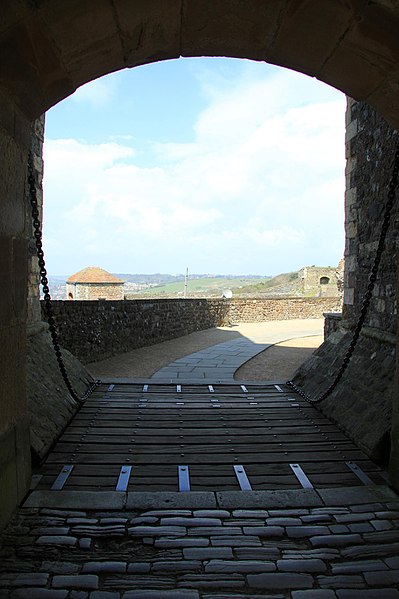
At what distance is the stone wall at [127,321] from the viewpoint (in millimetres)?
7824

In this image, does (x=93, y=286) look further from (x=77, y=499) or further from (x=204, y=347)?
(x=77, y=499)

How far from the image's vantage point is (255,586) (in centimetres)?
197

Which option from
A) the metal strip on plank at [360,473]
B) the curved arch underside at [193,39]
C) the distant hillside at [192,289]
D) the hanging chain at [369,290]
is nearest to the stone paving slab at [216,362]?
the hanging chain at [369,290]

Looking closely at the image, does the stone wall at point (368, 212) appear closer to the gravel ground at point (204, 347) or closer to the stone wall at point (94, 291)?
the gravel ground at point (204, 347)

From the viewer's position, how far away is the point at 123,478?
9.90 feet

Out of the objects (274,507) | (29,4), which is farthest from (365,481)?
(29,4)

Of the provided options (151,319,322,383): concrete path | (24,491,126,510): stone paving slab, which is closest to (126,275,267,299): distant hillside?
(151,319,322,383): concrete path

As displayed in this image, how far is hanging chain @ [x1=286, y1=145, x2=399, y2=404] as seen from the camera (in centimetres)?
352

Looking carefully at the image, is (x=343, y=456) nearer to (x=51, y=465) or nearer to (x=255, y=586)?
(x=255, y=586)

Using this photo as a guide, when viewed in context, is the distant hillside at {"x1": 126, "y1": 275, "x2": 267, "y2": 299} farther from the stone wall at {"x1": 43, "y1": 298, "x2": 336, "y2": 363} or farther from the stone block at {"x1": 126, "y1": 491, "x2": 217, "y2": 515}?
the stone block at {"x1": 126, "y1": 491, "x2": 217, "y2": 515}

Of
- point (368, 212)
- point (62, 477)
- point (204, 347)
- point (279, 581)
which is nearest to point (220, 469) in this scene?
point (62, 477)

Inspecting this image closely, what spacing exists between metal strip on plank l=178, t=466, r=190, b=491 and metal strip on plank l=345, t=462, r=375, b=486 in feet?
3.80

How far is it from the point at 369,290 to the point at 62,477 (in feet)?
9.41

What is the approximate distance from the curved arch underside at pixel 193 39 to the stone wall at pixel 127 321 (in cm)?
530
